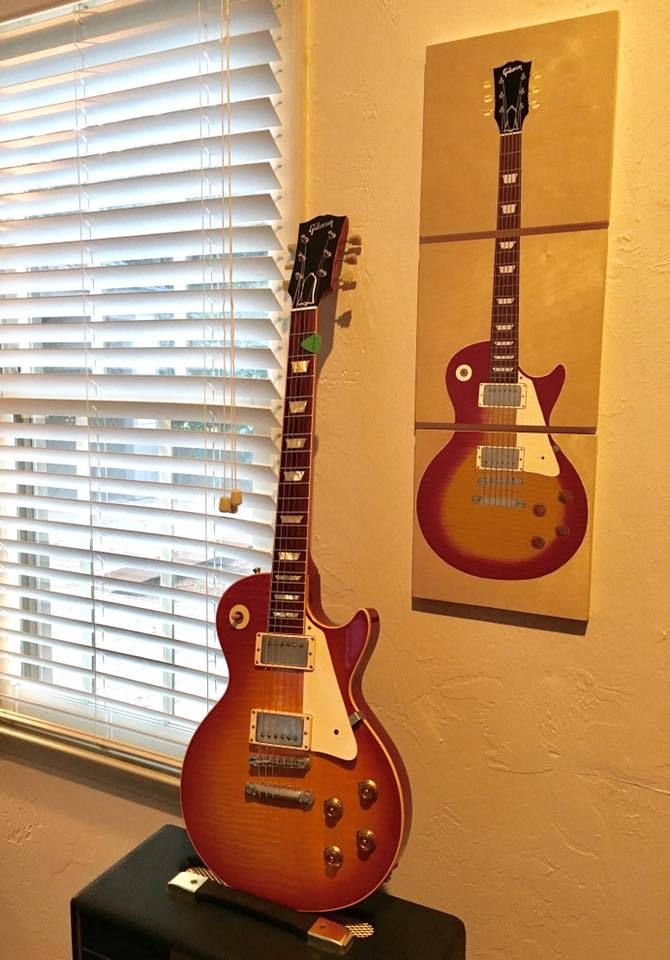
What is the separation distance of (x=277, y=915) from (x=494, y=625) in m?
0.48

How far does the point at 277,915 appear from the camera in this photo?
99 centimetres

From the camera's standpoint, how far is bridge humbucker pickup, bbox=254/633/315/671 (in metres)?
1.02

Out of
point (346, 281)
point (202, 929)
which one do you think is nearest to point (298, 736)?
point (202, 929)

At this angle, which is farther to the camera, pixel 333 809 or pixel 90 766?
pixel 90 766

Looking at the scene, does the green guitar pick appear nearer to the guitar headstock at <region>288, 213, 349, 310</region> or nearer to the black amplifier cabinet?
the guitar headstock at <region>288, 213, 349, 310</region>

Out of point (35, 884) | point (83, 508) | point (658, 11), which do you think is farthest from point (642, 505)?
point (35, 884)

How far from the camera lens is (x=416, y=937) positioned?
0.98m

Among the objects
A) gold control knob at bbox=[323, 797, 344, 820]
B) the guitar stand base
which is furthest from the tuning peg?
the guitar stand base

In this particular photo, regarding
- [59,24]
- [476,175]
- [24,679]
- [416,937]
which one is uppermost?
[59,24]

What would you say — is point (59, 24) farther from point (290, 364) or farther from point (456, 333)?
point (456, 333)

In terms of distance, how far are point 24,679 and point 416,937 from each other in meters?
0.96

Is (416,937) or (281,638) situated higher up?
(281,638)

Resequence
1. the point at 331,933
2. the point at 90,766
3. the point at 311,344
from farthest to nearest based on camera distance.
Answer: the point at 90,766
the point at 311,344
the point at 331,933

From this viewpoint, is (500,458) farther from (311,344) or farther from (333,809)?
(333,809)
